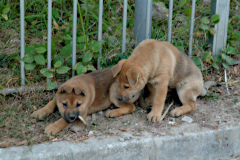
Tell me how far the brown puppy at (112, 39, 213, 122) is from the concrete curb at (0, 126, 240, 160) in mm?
508

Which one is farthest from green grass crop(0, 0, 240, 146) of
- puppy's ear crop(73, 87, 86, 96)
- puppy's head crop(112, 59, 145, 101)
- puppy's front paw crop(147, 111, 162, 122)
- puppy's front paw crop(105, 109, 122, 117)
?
puppy's front paw crop(147, 111, 162, 122)

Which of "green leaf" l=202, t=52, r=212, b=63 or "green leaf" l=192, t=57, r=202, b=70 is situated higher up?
"green leaf" l=202, t=52, r=212, b=63

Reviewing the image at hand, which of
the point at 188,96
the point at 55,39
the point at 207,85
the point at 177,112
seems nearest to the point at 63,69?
the point at 55,39

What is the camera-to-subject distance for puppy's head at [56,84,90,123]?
4.27 metres

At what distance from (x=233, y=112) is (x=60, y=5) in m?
3.77

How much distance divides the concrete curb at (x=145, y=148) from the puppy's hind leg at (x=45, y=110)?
0.78 meters

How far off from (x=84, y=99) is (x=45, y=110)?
1.94 feet

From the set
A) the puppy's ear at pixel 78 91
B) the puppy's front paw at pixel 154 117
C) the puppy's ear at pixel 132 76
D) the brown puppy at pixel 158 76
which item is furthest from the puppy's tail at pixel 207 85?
the puppy's ear at pixel 78 91

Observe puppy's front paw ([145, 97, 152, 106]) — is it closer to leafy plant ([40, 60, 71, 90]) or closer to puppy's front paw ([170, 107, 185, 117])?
puppy's front paw ([170, 107, 185, 117])

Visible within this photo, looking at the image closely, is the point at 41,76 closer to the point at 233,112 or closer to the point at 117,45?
the point at 117,45

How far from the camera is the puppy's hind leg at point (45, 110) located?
4562 mm

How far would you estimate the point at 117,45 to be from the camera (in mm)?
5719

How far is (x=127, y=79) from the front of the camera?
446 cm

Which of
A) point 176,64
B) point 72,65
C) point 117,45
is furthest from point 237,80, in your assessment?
point 72,65
